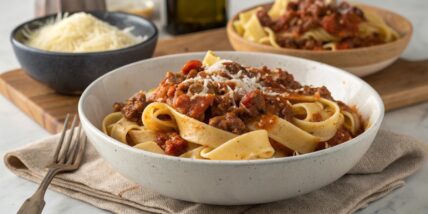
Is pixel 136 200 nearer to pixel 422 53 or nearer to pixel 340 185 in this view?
pixel 340 185

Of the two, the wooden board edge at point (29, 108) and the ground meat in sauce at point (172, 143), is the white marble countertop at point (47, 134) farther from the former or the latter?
the ground meat in sauce at point (172, 143)

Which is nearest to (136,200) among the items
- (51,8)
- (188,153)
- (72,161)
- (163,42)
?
(188,153)

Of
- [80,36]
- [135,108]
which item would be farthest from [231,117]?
[80,36]

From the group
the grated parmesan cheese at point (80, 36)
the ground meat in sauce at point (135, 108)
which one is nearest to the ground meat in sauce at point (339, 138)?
the ground meat in sauce at point (135, 108)

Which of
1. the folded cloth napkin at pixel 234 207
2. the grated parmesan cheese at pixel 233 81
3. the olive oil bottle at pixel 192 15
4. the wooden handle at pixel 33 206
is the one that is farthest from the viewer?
the olive oil bottle at pixel 192 15

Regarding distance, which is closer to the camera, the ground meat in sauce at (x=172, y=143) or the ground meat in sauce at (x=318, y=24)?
the ground meat in sauce at (x=172, y=143)

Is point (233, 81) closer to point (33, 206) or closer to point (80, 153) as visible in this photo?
point (80, 153)

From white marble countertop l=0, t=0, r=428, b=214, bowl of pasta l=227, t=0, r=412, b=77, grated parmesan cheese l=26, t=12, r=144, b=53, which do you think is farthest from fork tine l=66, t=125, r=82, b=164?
bowl of pasta l=227, t=0, r=412, b=77
